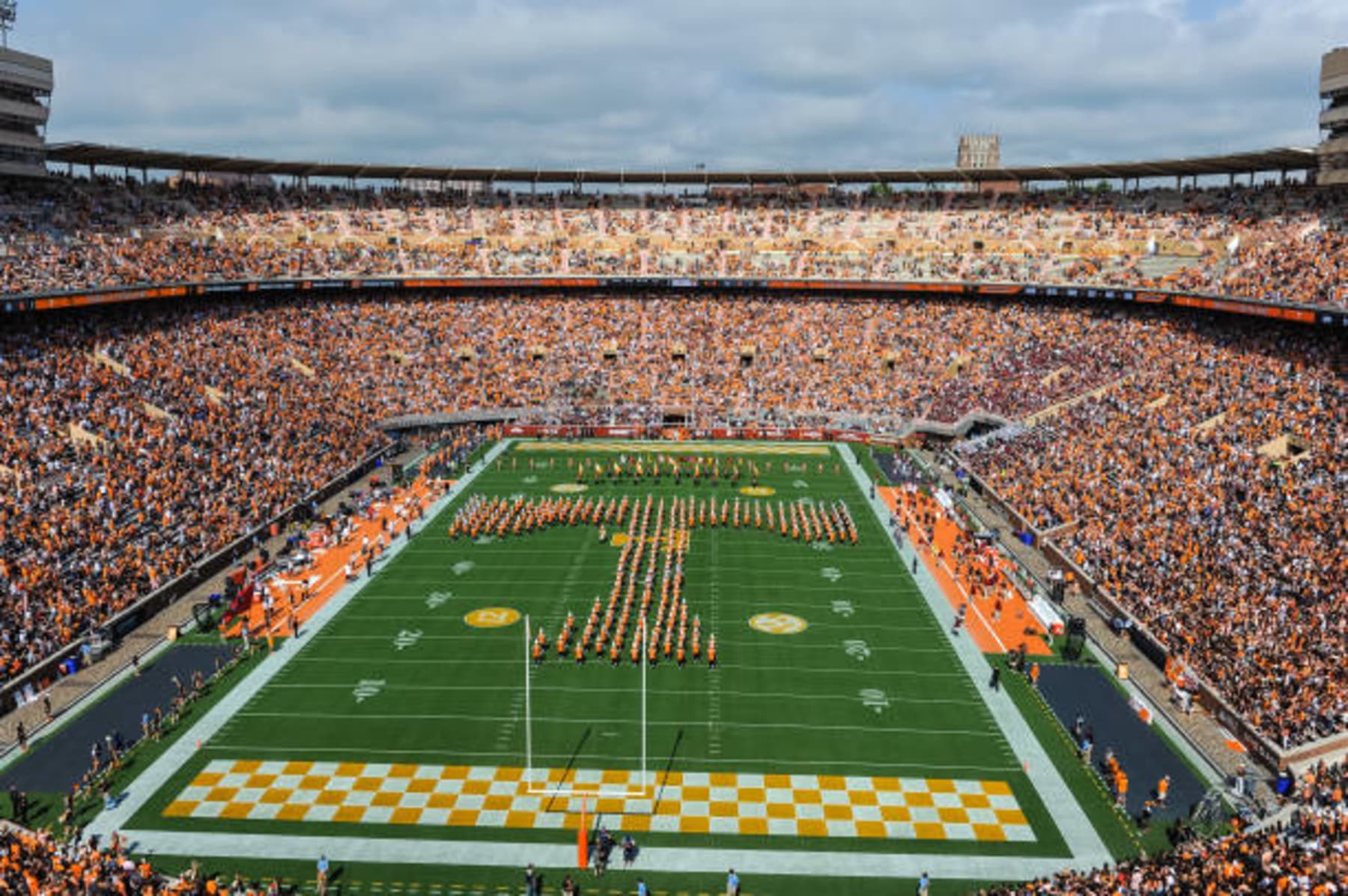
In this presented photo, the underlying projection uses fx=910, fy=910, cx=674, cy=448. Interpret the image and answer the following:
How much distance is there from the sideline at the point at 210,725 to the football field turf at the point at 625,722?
0.73 feet

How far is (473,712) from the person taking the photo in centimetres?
2203

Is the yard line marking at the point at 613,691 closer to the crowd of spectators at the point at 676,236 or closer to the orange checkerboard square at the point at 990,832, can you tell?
the orange checkerboard square at the point at 990,832

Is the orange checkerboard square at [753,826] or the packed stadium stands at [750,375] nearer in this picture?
the orange checkerboard square at [753,826]

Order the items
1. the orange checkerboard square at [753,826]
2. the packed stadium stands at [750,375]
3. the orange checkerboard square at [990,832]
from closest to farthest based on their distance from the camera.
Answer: the orange checkerboard square at [990,832], the orange checkerboard square at [753,826], the packed stadium stands at [750,375]

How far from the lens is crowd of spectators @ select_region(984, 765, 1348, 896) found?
45.2 ft

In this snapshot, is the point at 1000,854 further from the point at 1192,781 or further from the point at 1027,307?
the point at 1027,307

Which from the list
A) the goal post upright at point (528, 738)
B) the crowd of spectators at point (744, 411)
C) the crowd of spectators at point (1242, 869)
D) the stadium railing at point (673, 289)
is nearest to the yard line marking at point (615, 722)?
the goal post upright at point (528, 738)

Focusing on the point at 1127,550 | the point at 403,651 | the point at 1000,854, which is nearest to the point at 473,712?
the point at 403,651

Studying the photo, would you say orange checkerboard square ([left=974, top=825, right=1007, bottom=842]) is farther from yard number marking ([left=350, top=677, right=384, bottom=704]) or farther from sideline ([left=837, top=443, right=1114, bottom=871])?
yard number marking ([left=350, top=677, right=384, bottom=704])

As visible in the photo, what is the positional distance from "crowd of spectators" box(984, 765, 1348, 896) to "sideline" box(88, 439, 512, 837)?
651 inches

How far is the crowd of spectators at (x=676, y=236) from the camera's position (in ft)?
147

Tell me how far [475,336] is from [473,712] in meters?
39.6

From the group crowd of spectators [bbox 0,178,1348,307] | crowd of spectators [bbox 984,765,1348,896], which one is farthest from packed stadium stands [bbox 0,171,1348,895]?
crowd of spectators [bbox 0,178,1348,307]

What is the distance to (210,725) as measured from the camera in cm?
2158
